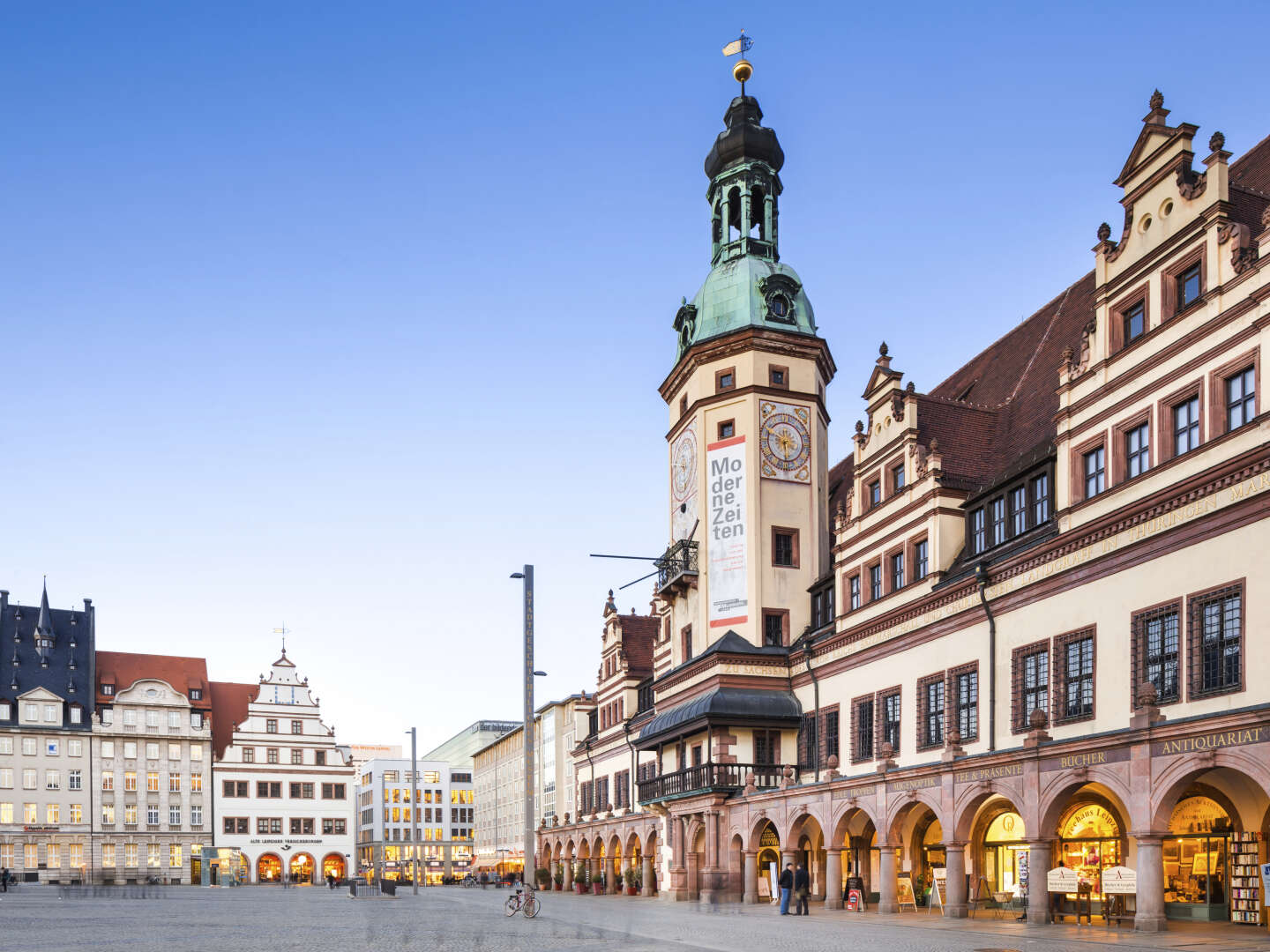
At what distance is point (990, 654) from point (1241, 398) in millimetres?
→ 10587

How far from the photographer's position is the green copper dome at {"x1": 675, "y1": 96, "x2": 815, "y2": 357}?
52.7 metres

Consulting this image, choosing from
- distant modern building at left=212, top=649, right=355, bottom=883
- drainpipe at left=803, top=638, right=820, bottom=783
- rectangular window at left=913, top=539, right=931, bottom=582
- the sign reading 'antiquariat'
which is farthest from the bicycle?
distant modern building at left=212, top=649, right=355, bottom=883

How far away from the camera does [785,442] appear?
5078 centimetres

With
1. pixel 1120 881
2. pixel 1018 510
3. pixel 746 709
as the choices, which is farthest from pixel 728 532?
pixel 1120 881

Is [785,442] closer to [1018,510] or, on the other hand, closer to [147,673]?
[1018,510]

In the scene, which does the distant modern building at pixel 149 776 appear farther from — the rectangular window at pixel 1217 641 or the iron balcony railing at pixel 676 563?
the rectangular window at pixel 1217 641

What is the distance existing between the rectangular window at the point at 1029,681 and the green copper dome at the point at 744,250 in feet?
70.7

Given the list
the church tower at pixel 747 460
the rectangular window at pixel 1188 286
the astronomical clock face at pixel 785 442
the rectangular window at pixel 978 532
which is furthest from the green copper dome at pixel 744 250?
the rectangular window at pixel 1188 286

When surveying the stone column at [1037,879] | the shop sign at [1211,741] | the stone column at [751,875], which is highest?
the shop sign at [1211,741]

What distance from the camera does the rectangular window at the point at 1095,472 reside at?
30672 mm

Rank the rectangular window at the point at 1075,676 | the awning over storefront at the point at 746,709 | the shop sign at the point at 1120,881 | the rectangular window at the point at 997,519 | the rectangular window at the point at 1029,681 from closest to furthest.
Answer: the shop sign at the point at 1120,881 → the rectangular window at the point at 1075,676 → the rectangular window at the point at 1029,681 → the rectangular window at the point at 997,519 → the awning over storefront at the point at 746,709

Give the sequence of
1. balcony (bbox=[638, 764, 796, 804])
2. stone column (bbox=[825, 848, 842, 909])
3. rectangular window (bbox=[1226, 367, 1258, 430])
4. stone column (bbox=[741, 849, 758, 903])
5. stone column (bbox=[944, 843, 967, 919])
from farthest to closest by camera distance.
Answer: balcony (bbox=[638, 764, 796, 804])
stone column (bbox=[741, 849, 758, 903])
stone column (bbox=[825, 848, 842, 909])
stone column (bbox=[944, 843, 967, 919])
rectangular window (bbox=[1226, 367, 1258, 430])

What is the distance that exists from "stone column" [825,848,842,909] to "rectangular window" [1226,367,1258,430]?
17269 millimetres

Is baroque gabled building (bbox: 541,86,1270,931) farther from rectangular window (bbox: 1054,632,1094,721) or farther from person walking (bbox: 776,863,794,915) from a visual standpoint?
person walking (bbox: 776,863,794,915)
